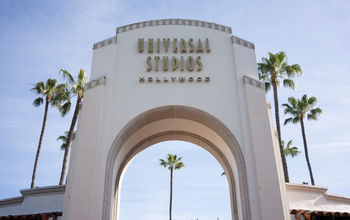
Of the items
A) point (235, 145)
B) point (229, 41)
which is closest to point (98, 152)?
point (235, 145)

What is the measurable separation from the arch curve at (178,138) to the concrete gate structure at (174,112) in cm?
4

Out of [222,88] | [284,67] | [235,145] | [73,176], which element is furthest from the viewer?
A: [284,67]

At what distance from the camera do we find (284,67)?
25.2 meters

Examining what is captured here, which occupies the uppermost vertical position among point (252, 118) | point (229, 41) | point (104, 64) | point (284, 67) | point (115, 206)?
point (284, 67)

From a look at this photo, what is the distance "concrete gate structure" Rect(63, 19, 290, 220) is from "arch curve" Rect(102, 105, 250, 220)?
4 cm

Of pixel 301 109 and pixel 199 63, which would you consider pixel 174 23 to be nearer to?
pixel 199 63

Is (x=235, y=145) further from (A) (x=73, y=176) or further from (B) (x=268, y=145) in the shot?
(A) (x=73, y=176)

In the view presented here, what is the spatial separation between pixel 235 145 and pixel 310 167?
17169 millimetres

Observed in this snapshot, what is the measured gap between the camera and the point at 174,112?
13.4 m

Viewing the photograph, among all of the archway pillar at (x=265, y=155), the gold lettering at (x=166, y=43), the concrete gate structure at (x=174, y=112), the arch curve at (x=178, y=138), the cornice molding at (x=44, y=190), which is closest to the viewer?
the archway pillar at (x=265, y=155)

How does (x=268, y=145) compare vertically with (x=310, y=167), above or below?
below

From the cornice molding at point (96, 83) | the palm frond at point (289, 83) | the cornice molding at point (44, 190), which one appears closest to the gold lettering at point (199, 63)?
the cornice molding at point (96, 83)

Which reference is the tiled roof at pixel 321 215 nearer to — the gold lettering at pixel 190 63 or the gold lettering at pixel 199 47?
the gold lettering at pixel 190 63

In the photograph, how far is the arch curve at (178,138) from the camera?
12.0 metres
